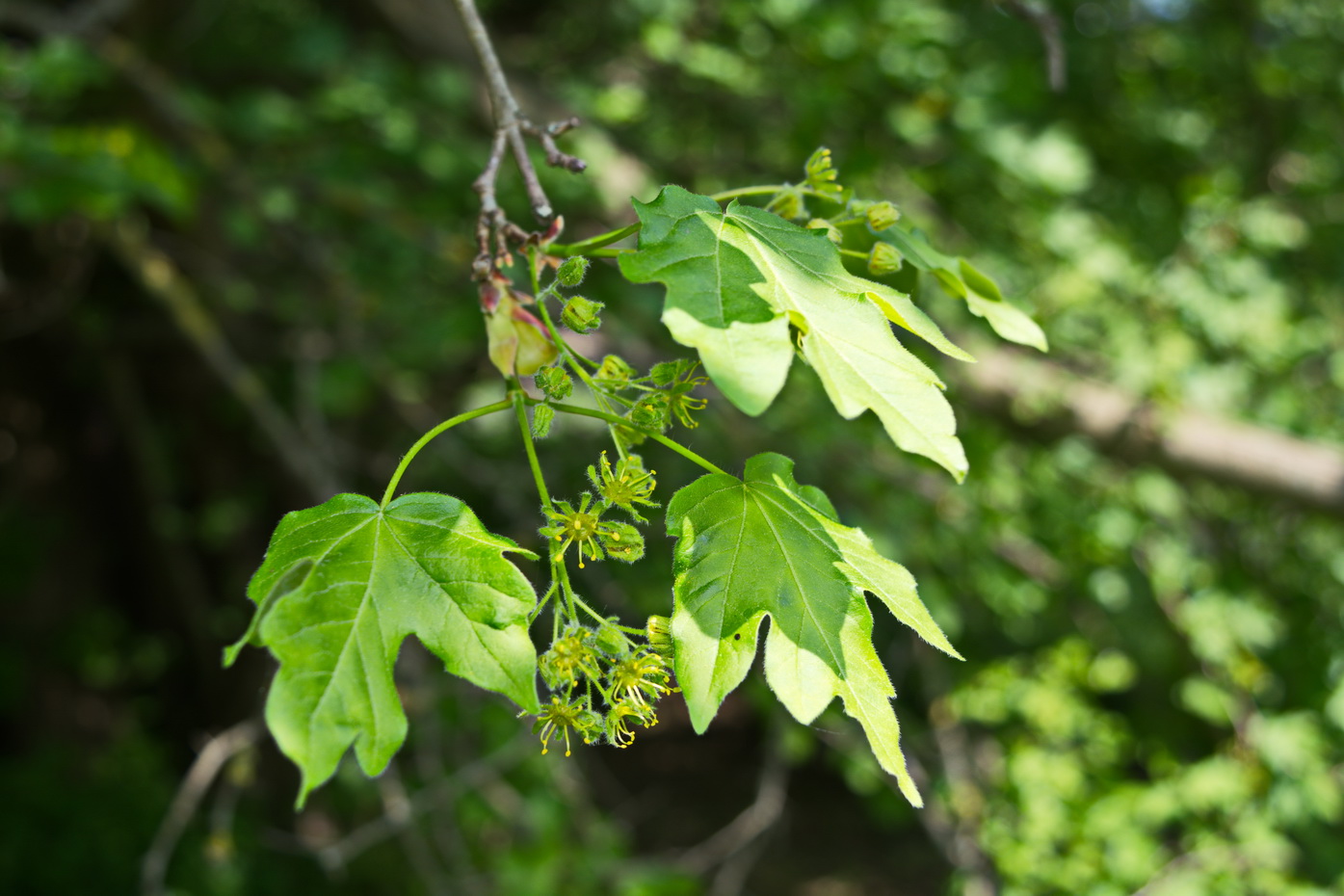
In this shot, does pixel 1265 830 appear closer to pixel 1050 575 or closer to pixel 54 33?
pixel 1050 575

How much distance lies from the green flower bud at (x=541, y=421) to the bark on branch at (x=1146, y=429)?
270cm

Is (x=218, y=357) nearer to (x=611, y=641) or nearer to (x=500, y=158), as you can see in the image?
(x=500, y=158)

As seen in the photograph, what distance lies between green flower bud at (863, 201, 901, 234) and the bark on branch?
2322mm

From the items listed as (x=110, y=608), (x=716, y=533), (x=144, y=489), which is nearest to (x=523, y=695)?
(x=716, y=533)

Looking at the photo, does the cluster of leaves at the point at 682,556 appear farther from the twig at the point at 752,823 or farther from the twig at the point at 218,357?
the twig at the point at 752,823

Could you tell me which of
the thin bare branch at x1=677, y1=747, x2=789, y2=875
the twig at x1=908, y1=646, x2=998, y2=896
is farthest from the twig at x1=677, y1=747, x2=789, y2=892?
the twig at x1=908, y1=646, x2=998, y2=896

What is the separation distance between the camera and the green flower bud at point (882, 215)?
140 centimetres

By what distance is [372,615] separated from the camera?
41.4 inches

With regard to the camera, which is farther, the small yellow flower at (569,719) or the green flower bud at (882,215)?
the green flower bud at (882,215)

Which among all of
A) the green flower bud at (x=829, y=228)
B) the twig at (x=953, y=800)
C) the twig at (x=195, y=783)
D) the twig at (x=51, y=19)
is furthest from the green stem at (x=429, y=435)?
the twig at (x=51, y=19)

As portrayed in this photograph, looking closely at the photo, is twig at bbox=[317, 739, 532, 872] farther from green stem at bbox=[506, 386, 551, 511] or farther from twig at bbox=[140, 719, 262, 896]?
green stem at bbox=[506, 386, 551, 511]

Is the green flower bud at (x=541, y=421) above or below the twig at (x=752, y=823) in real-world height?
above

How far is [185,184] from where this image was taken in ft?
13.3

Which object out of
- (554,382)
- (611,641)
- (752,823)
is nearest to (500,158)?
(554,382)
